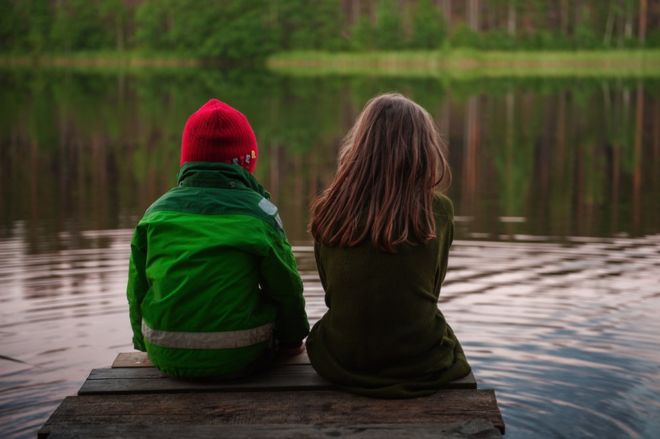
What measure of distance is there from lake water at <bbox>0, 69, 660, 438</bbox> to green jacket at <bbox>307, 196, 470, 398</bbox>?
102 cm

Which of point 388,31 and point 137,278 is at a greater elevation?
point 388,31

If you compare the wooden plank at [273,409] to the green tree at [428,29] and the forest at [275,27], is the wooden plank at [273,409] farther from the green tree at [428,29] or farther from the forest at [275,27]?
the green tree at [428,29]

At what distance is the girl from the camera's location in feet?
10.4

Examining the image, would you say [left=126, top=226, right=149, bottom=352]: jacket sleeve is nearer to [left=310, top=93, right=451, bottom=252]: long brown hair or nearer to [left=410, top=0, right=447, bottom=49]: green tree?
[left=310, top=93, right=451, bottom=252]: long brown hair

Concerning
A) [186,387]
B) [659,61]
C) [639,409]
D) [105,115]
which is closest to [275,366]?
[186,387]

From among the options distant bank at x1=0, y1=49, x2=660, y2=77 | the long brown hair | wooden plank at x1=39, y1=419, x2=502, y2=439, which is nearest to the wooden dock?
wooden plank at x1=39, y1=419, x2=502, y2=439

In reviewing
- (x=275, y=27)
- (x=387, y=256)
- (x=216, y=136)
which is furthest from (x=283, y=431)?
(x=275, y=27)

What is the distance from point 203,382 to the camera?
10.8ft

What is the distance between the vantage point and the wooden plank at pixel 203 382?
321 centimetres

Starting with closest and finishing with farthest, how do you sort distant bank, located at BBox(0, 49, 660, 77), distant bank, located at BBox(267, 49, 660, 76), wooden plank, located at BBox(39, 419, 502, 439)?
wooden plank, located at BBox(39, 419, 502, 439) < distant bank, located at BBox(0, 49, 660, 77) < distant bank, located at BBox(267, 49, 660, 76)

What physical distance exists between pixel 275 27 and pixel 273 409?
68.9 metres

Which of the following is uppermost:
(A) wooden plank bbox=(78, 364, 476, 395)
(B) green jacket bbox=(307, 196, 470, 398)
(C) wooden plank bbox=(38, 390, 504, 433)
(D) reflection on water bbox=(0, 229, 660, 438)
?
(B) green jacket bbox=(307, 196, 470, 398)

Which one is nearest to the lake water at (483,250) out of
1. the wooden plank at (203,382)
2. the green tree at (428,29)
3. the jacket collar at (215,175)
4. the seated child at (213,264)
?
the wooden plank at (203,382)

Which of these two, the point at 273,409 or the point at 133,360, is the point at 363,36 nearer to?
the point at 133,360
